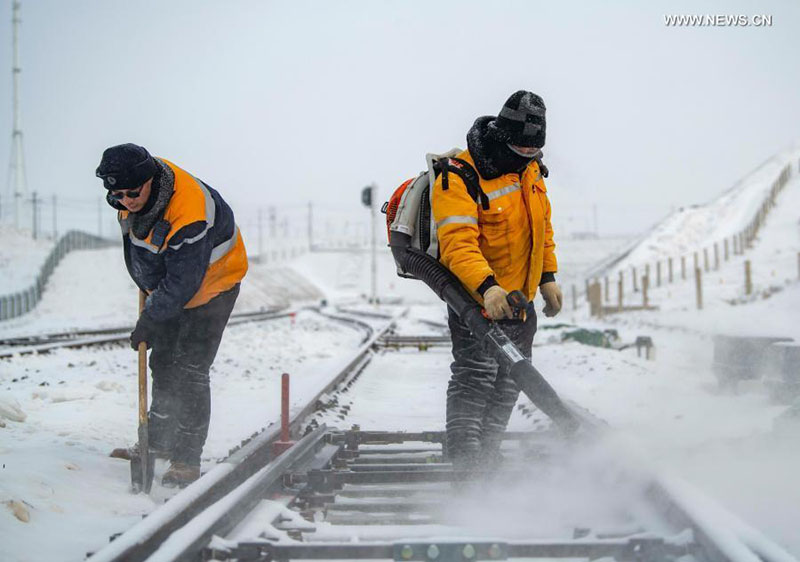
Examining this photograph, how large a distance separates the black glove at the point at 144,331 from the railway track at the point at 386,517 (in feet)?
2.36

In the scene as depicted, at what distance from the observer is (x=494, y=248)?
3.79 m

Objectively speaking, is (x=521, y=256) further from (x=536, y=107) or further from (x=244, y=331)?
(x=244, y=331)

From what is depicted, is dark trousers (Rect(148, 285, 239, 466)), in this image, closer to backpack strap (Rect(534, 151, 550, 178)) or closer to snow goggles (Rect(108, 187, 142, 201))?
snow goggles (Rect(108, 187, 142, 201))

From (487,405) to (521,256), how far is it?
74cm

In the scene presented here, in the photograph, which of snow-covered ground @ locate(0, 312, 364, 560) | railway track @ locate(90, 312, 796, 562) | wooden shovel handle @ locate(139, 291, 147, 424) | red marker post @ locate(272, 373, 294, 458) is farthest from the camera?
red marker post @ locate(272, 373, 294, 458)

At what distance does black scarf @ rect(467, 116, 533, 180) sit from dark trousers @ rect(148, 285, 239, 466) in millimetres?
1582

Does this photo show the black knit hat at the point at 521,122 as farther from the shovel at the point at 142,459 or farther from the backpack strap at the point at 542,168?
the shovel at the point at 142,459

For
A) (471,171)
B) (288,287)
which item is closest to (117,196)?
(471,171)

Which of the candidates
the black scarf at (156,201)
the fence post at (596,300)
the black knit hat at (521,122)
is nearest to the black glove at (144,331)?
the black scarf at (156,201)

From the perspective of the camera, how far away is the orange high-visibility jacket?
11.5 ft

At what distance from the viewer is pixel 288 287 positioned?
6372cm

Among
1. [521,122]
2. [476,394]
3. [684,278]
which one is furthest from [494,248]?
[684,278]

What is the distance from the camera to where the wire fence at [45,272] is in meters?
29.8

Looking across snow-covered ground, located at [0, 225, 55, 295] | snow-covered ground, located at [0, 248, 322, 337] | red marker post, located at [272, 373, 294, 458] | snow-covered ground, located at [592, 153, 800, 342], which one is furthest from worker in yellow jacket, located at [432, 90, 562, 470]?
snow-covered ground, located at [0, 225, 55, 295]
